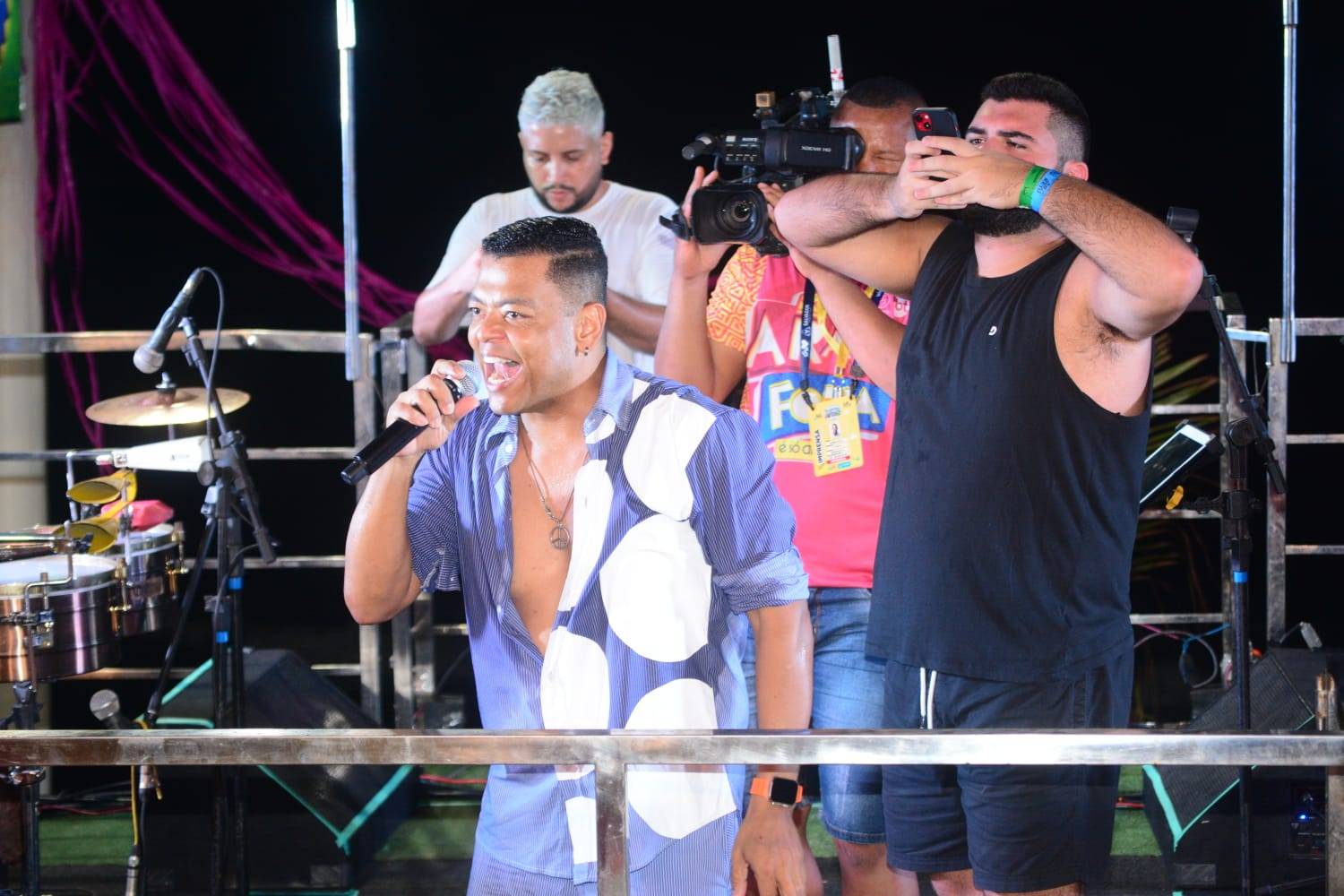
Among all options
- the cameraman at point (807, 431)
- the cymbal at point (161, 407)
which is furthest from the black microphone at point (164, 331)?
the cameraman at point (807, 431)

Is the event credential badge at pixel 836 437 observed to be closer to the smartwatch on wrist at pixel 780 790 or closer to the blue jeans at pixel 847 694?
the blue jeans at pixel 847 694

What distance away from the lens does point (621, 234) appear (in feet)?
11.4

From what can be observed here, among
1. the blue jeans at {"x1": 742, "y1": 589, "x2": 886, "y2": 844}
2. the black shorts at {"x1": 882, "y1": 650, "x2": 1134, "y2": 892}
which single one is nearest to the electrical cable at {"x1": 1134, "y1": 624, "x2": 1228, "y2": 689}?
the blue jeans at {"x1": 742, "y1": 589, "x2": 886, "y2": 844}

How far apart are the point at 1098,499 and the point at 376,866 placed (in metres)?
2.11

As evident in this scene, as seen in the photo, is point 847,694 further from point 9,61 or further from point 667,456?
point 9,61

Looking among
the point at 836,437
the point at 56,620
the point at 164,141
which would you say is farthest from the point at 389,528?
the point at 164,141

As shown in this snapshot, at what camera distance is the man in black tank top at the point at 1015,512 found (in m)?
1.86

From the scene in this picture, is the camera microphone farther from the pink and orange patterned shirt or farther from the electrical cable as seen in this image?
the electrical cable

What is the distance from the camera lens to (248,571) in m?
4.89

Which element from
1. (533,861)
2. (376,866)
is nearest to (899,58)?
(376,866)

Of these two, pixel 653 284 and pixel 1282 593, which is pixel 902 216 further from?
pixel 1282 593

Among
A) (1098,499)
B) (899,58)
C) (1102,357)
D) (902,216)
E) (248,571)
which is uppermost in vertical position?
(899,58)

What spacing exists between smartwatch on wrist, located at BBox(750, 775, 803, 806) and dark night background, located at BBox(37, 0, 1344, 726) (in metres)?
2.57

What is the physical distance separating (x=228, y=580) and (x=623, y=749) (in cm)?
209
